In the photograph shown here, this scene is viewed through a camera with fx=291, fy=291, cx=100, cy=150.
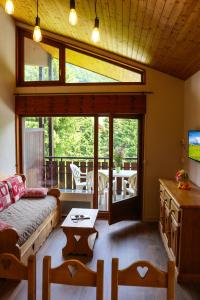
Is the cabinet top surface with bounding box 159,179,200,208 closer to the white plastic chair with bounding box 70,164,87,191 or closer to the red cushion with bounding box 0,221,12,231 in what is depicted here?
the white plastic chair with bounding box 70,164,87,191

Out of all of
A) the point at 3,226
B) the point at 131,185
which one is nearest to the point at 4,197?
the point at 3,226

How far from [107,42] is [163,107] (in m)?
1.44

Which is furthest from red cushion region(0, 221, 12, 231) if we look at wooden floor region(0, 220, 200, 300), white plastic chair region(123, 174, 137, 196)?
white plastic chair region(123, 174, 137, 196)

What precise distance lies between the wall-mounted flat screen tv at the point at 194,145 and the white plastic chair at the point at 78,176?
2.16 metres

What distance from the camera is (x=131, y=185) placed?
521 cm

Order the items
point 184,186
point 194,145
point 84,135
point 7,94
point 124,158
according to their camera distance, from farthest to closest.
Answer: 1. point 84,135
2. point 124,158
3. point 7,94
4. point 194,145
5. point 184,186

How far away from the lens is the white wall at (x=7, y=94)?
4691mm

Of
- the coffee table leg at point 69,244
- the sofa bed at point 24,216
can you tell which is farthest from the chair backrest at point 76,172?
the coffee table leg at point 69,244

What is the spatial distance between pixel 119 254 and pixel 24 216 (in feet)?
4.39

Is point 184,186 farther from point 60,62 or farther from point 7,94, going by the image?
point 7,94

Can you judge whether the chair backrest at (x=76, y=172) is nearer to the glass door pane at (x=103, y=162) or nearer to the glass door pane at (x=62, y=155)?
the glass door pane at (x=62, y=155)

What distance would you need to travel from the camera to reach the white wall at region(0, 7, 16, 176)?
4.69 m

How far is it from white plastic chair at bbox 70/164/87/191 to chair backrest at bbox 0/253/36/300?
13.2ft

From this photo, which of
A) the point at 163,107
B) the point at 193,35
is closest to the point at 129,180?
the point at 163,107
